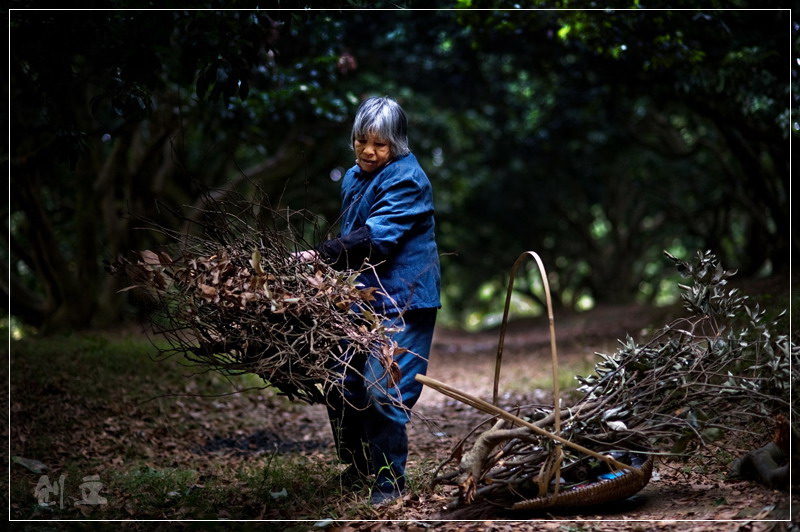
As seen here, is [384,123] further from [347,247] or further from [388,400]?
[388,400]

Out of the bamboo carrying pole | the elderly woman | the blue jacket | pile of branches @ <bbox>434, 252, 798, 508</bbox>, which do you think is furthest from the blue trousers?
the bamboo carrying pole

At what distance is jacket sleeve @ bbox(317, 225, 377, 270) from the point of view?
325cm

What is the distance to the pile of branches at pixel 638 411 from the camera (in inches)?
121

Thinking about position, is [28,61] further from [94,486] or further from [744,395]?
[744,395]

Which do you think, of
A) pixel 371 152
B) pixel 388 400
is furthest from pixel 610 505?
pixel 371 152

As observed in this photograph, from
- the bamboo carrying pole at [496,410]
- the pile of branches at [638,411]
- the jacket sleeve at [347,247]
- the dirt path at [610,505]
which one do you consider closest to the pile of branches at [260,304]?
the jacket sleeve at [347,247]

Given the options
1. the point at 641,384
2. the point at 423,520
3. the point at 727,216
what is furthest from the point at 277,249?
the point at 727,216

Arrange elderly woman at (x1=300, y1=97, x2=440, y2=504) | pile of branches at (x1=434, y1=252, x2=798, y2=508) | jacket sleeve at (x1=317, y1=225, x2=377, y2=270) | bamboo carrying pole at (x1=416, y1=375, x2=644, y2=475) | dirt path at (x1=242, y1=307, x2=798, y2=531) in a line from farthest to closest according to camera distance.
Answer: elderly woman at (x1=300, y1=97, x2=440, y2=504) → jacket sleeve at (x1=317, y1=225, x2=377, y2=270) → pile of branches at (x1=434, y1=252, x2=798, y2=508) → dirt path at (x1=242, y1=307, x2=798, y2=531) → bamboo carrying pole at (x1=416, y1=375, x2=644, y2=475)

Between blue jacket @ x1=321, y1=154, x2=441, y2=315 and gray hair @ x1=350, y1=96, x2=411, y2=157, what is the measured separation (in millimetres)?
74

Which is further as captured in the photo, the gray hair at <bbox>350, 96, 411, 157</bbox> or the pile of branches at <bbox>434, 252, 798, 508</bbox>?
the gray hair at <bbox>350, 96, 411, 157</bbox>

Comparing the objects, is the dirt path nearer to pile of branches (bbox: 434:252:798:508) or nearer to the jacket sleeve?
pile of branches (bbox: 434:252:798:508)

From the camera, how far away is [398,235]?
331cm

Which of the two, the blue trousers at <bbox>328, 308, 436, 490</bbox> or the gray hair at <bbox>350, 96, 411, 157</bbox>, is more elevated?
the gray hair at <bbox>350, 96, 411, 157</bbox>

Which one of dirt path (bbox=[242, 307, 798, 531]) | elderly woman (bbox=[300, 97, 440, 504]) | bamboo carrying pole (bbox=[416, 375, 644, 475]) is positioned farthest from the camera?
elderly woman (bbox=[300, 97, 440, 504])
